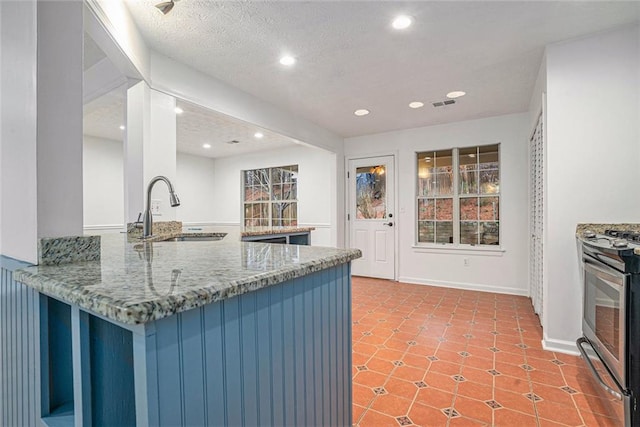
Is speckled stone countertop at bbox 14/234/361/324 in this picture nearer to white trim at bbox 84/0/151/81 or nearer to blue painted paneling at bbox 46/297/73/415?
blue painted paneling at bbox 46/297/73/415

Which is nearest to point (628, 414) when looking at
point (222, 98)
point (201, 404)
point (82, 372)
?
point (201, 404)

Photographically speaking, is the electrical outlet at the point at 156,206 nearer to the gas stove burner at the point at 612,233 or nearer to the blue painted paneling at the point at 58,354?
the blue painted paneling at the point at 58,354

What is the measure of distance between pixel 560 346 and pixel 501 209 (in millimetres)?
2219

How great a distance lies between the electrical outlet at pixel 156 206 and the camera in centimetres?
256

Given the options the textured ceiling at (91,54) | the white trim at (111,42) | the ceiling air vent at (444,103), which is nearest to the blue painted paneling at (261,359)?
the white trim at (111,42)

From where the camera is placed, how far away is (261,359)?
82cm

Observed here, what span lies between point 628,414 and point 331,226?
4.12 meters

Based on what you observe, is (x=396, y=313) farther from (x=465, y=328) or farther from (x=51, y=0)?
(x=51, y=0)

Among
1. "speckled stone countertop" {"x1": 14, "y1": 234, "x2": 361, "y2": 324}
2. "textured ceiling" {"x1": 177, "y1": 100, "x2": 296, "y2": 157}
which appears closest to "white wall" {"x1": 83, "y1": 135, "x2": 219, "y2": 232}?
"textured ceiling" {"x1": 177, "y1": 100, "x2": 296, "y2": 157}

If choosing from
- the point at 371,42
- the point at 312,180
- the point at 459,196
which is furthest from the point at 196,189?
the point at 371,42

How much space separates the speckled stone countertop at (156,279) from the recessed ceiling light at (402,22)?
1817 mm

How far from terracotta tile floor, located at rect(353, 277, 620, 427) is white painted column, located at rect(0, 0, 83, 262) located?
1.66 metres

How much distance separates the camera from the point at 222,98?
313 centimetres

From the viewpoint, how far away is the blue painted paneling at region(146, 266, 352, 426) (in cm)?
61
